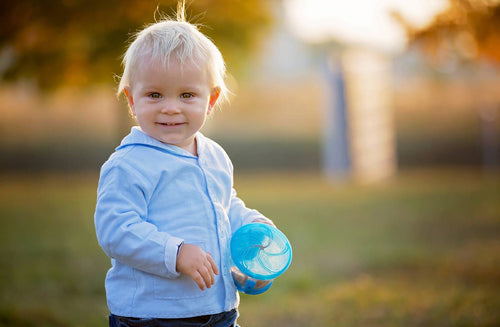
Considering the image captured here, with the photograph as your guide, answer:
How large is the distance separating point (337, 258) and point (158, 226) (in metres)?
4.36

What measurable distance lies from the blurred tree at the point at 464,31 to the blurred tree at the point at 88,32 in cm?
203

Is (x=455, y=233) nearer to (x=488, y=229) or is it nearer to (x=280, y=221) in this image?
(x=488, y=229)

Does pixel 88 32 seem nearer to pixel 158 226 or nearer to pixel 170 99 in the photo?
pixel 170 99

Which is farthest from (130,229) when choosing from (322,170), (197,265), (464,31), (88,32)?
(322,170)

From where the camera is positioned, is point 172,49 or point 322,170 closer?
point 172,49

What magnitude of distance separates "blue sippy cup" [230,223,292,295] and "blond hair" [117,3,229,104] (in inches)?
20.8

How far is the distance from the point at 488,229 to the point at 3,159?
42.0 feet

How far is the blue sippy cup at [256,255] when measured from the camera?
200 cm

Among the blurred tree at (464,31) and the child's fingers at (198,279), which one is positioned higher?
the blurred tree at (464,31)

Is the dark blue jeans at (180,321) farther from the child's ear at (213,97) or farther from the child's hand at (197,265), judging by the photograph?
the child's ear at (213,97)

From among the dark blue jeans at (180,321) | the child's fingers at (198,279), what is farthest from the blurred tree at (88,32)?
the child's fingers at (198,279)

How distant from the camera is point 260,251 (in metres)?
2.04

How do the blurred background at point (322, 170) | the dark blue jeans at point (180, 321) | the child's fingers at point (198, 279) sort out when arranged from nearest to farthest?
the child's fingers at point (198, 279)
the dark blue jeans at point (180, 321)
the blurred background at point (322, 170)

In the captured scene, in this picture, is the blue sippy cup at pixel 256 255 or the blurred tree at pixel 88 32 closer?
the blue sippy cup at pixel 256 255
